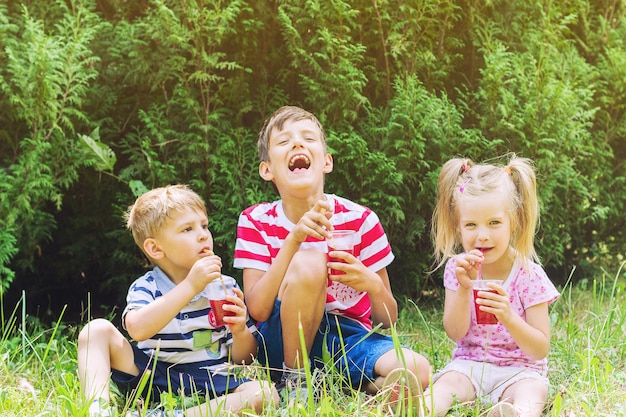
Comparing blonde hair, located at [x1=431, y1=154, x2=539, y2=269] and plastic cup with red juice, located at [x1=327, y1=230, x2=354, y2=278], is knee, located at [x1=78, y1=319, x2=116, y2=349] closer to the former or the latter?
plastic cup with red juice, located at [x1=327, y1=230, x2=354, y2=278]

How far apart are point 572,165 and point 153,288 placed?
2.67 metres

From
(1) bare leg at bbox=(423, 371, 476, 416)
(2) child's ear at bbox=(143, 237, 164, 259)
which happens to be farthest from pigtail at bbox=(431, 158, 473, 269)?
(2) child's ear at bbox=(143, 237, 164, 259)

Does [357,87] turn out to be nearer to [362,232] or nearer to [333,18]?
[333,18]

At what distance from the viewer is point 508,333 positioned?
264cm

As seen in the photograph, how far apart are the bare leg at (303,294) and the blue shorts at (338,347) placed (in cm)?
8

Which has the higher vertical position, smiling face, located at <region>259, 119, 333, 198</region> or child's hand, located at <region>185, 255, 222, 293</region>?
smiling face, located at <region>259, 119, 333, 198</region>

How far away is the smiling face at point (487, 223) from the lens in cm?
257

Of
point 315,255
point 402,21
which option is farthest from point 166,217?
point 402,21

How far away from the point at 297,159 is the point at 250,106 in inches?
40.4

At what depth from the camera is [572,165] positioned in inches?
162

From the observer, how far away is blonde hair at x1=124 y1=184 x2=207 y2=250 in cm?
275

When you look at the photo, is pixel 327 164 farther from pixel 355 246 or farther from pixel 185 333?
pixel 185 333

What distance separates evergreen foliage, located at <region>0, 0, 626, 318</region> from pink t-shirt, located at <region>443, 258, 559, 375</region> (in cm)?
106

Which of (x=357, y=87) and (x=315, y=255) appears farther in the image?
(x=357, y=87)
